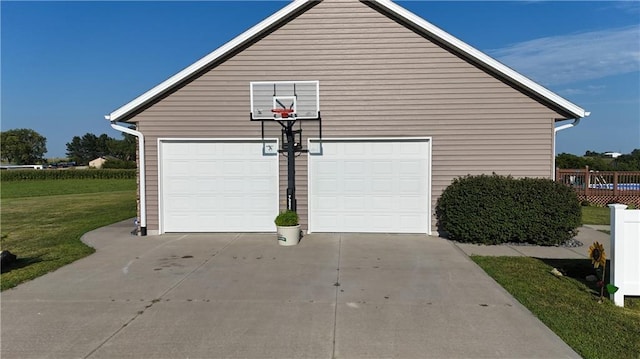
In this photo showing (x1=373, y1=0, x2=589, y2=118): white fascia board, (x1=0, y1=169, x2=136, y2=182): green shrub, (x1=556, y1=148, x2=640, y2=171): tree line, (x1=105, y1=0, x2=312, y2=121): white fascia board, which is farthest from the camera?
(x1=0, y1=169, x2=136, y2=182): green shrub

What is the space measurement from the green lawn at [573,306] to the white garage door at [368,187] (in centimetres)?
269

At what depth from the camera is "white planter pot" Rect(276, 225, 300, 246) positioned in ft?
26.5

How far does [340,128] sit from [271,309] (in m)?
5.50

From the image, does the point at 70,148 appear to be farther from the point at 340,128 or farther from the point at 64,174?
the point at 340,128

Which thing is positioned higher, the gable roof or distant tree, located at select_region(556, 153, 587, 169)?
the gable roof

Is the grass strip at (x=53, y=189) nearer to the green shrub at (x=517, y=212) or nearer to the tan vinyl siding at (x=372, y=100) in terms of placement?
the tan vinyl siding at (x=372, y=100)

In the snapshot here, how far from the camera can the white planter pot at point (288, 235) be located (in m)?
8.09

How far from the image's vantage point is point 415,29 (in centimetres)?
908

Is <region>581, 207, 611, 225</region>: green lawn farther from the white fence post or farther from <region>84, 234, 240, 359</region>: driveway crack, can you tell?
<region>84, 234, 240, 359</region>: driveway crack

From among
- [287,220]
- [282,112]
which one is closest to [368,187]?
[287,220]

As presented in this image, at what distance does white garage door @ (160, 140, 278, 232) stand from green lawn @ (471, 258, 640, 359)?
4875 millimetres

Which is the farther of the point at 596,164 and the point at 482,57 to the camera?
the point at 596,164

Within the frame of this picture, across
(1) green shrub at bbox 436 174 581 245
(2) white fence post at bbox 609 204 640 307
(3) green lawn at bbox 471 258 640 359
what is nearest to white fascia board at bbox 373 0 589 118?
(1) green shrub at bbox 436 174 581 245

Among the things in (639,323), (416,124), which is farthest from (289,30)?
(639,323)
